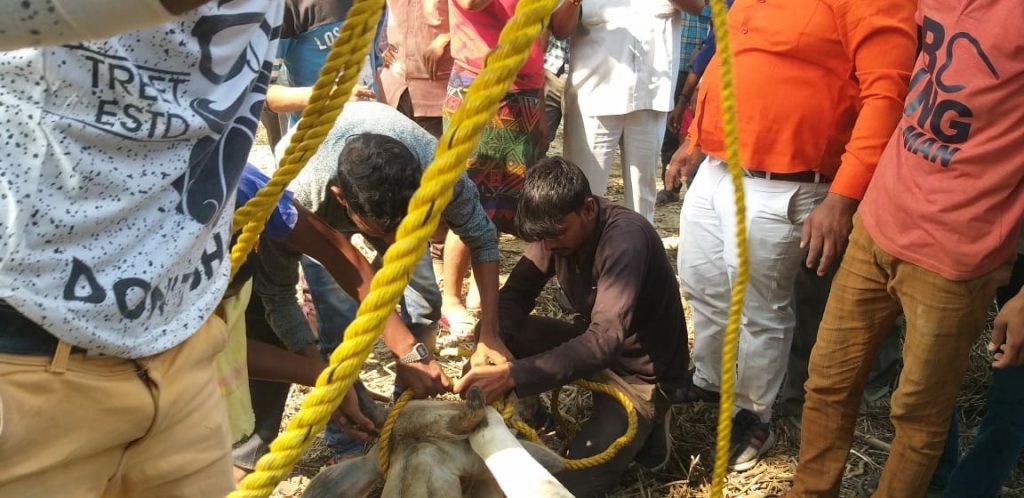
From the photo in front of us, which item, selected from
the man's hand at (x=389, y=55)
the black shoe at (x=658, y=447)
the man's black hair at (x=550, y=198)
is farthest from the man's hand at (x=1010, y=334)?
the man's hand at (x=389, y=55)

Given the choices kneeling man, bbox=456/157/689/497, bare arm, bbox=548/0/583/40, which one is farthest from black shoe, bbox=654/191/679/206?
kneeling man, bbox=456/157/689/497

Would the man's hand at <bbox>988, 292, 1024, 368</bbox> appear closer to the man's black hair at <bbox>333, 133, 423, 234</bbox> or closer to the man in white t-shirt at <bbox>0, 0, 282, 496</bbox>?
the man's black hair at <bbox>333, 133, 423, 234</bbox>

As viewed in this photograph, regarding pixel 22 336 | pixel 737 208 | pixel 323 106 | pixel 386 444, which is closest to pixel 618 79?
pixel 737 208

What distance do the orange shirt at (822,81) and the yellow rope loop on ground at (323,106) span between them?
1.80 metres

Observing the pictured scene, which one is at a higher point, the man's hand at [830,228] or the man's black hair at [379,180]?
the man's black hair at [379,180]

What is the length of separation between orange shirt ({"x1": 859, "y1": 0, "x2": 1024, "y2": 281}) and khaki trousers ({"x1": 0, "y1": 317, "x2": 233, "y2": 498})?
187 cm

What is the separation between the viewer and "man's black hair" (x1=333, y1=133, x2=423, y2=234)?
8.77ft

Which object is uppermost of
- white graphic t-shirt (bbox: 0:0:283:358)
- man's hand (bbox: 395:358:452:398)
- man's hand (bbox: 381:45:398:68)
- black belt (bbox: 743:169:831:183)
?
white graphic t-shirt (bbox: 0:0:283:358)

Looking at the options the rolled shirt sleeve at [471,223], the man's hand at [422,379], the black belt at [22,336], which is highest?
the black belt at [22,336]

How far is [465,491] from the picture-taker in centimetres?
229

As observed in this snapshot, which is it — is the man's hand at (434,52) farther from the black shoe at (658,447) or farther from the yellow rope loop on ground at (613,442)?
the black shoe at (658,447)

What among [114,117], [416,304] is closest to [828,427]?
[416,304]

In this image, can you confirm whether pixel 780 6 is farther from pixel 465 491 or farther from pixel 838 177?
pixel 465 491

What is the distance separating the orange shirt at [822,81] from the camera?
2668 millimetres
